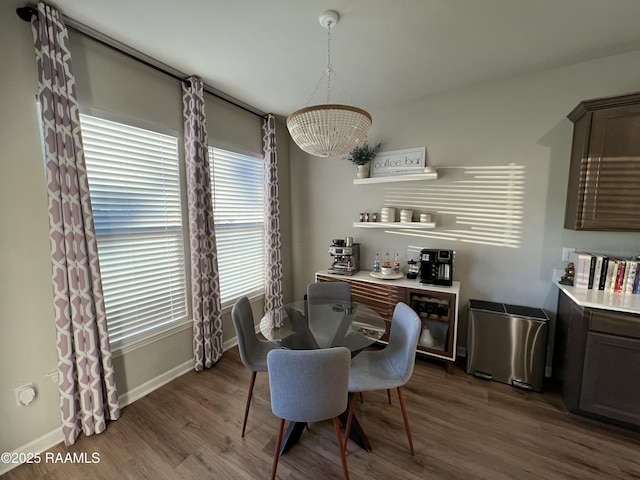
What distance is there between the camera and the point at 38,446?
5.57ft

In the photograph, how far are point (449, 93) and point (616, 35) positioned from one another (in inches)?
45.6

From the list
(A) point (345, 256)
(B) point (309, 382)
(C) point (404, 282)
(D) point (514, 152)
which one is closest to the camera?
(B) point (309, 382)

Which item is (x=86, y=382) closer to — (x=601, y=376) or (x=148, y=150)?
(x=148, y=150)

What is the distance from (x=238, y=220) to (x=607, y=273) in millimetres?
3456

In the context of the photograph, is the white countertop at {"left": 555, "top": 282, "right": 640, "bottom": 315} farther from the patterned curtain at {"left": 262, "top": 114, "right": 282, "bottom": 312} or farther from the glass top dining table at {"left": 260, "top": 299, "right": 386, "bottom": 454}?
the patterned curtain at {"left": 262, "top": 114, "right": 282, "bottom": 312}

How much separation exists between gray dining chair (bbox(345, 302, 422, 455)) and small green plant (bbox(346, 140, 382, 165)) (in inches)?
72.2

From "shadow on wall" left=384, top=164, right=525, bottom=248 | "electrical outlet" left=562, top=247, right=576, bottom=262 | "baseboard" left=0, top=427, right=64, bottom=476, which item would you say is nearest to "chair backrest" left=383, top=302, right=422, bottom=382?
"shadow on wall" left=384, top=164, right=525, bottom=248

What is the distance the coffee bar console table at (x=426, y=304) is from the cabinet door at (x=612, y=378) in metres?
0.88

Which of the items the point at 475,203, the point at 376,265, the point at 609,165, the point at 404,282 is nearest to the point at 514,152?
the point at 475,203

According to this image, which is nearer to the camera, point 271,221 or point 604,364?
point 604,364

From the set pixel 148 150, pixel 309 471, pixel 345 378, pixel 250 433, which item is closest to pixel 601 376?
pixel 345 378

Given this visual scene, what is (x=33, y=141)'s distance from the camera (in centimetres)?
164

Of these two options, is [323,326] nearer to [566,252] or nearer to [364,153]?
[364,153]

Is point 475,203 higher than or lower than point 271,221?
higher
